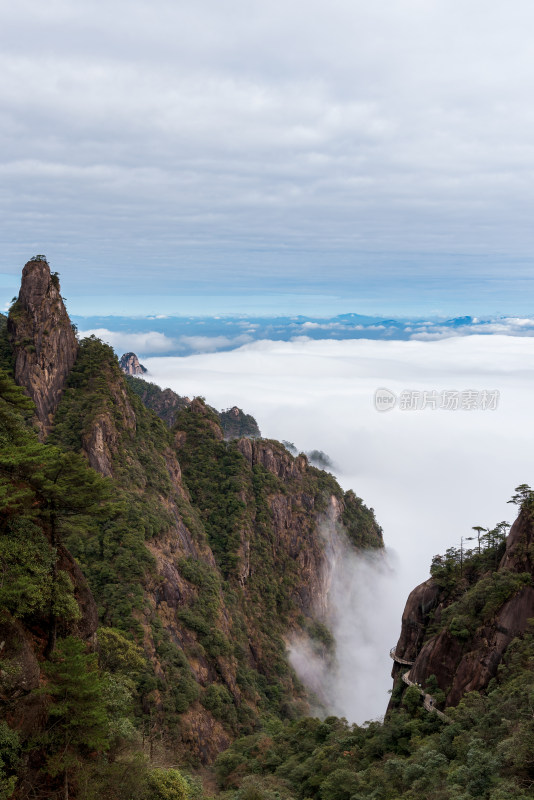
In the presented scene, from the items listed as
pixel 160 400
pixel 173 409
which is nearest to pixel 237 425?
pixel 173 409

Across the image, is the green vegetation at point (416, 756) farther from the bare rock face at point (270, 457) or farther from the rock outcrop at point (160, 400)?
the rock outcrop at point (160, 400)

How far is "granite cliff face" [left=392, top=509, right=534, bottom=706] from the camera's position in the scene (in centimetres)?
3722

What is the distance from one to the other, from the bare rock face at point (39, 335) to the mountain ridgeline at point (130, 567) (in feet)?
0.80

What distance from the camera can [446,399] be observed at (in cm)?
12275

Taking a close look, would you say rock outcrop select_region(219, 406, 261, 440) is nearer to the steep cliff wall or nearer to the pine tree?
the steep cliff wall

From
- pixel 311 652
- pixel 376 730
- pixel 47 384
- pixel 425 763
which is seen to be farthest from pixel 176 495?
pixel 425 763

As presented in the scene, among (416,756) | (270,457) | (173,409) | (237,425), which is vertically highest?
(173,409)

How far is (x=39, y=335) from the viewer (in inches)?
2763

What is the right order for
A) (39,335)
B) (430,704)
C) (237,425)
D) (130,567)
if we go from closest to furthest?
(430,704), (130,567), (39,335), (237,425)

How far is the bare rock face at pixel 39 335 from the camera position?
6862 cm

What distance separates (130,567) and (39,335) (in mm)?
32029

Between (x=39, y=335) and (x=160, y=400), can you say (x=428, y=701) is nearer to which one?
(x=39, y=335)

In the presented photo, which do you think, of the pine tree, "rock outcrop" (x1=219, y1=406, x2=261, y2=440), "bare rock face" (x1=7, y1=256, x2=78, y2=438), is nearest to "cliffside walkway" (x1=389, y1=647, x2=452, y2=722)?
the pine tree

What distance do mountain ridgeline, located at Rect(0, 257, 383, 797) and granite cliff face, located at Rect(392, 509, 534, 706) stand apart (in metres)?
21.2
